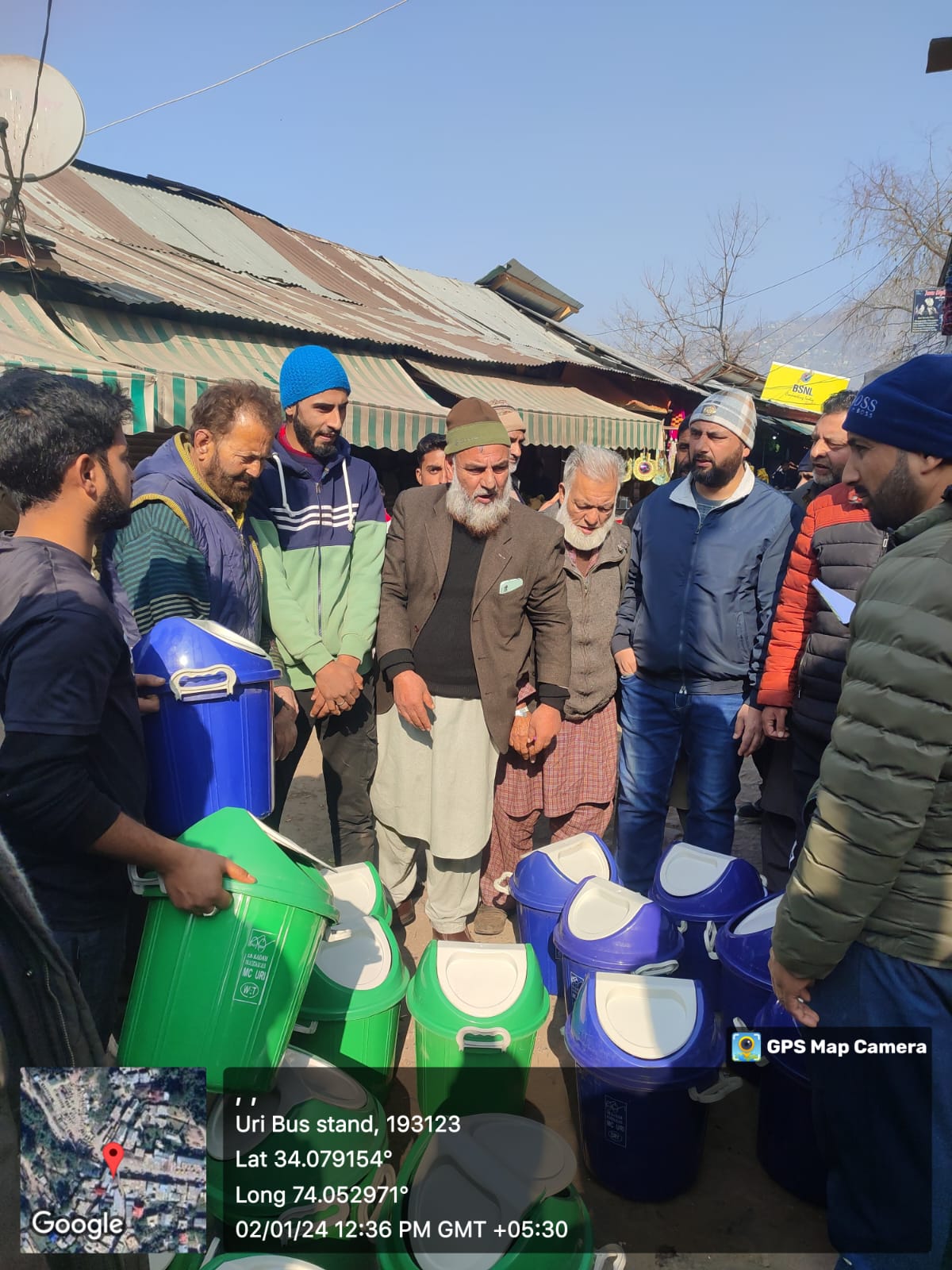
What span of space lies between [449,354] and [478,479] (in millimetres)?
6572

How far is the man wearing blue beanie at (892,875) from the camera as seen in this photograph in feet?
4.48

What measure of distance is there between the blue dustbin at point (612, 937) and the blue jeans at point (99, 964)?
1.27m

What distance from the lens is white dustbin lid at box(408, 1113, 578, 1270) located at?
1.50 meters

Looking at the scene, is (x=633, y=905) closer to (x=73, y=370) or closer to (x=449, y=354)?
(x=73, y=370)

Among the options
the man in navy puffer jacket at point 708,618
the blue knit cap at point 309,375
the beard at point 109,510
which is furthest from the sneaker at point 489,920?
the beard at point 109,510

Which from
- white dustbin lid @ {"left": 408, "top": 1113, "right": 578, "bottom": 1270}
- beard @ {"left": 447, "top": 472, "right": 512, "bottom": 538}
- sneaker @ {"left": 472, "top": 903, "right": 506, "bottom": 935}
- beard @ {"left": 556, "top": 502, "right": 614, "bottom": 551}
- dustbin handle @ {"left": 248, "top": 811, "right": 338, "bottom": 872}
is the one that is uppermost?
beard @ {"left": 447, "top": 472, "right": 512, "bottom": 538}

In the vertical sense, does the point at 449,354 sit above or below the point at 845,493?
above

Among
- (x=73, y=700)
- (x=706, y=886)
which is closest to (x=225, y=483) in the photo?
(x=73, y=700)

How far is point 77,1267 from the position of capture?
141cm

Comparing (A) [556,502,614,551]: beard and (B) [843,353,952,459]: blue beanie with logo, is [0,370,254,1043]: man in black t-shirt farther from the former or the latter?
(A) [556,502,614,551]: beard

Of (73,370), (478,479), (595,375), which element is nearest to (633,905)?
(478,479)

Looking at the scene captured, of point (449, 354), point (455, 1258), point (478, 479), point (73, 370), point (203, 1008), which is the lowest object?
point (455, 1258)

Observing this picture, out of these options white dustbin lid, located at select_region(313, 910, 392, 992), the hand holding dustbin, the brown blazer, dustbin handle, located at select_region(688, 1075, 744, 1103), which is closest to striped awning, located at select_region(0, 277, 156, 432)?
the brown blazer

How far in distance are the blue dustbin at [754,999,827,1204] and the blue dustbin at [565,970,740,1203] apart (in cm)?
14
